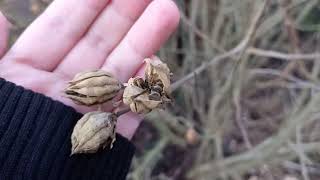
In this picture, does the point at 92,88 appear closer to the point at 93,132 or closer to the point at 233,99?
the point at 93,132

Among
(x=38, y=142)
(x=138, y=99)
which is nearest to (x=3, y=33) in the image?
(x=38, y=142)

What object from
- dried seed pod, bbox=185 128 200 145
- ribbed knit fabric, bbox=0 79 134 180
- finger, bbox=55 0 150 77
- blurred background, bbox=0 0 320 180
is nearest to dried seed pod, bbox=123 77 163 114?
ribbed knit fabric, bbox=0 79 134 180

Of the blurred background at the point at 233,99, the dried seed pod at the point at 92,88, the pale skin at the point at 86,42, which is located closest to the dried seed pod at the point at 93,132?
the dried seed pod at the point at 92,88

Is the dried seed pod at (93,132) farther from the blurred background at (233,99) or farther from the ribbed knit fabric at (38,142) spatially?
the blurred background at (233,99)

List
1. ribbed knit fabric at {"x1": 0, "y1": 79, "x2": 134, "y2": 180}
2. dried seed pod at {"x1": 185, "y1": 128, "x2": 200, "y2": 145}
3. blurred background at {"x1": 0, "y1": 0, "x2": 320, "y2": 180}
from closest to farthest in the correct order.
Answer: ribbed knit fabric at {"x1": 0, "y1": 79, "x2": 134, "y2": 180} < blurred background at {"x1": 0, "y1": 0, "x2": 320, "y2": 180} < dried seed pod at {"x1": 185, "y1": 128, "x2": 200, "y2": 145}

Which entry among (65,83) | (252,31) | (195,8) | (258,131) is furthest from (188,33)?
(65,83)

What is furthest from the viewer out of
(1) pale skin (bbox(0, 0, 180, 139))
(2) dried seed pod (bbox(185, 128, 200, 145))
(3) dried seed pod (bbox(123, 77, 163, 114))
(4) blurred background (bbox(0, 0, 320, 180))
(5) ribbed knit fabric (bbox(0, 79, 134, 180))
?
(2) dried seed pod (bbox(185, 128, 200, 145))

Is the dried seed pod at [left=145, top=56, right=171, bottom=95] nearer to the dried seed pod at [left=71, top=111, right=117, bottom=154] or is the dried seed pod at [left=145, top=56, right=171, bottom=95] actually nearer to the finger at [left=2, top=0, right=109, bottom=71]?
the dried seed pod at [left=71, top=111, right=117, bottom=154]
